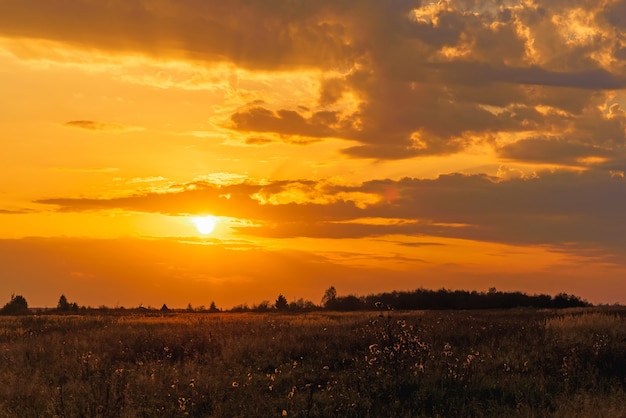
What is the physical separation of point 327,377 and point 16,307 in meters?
58.9

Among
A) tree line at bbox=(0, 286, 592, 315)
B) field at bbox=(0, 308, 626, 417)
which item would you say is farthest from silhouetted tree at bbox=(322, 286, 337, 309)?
field at bbox=(0, 308, 626, 417)

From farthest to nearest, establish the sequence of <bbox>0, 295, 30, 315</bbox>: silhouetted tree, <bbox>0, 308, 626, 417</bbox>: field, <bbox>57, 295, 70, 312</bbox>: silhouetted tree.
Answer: <bbox>57, 295, 70, 312</bbox>: silhouetted tree < <bbox>0, 295, 30, 315</bbox>: silhouetted tree < <bbox>0, 308, 626, 417</bbox>: field

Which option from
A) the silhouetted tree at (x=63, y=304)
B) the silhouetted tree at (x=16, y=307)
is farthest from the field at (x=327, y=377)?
the silhouetted tree at (x=63, y=304)

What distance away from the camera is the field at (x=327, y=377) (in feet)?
35.6

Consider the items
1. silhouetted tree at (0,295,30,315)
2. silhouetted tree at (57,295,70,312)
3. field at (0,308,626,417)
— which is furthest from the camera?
silhouetted tree at (57,295,70,312)

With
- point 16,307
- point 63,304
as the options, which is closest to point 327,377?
point 16,307

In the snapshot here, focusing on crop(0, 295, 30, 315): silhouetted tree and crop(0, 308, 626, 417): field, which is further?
crop(0, 295, 30, 315): silhouetted tree

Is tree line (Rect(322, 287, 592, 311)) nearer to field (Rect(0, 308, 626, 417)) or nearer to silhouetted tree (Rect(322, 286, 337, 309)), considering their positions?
silhouetted tree (Rect(322, 286, 337, 309))

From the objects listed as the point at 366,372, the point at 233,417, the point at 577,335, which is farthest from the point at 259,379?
the point at 577,335

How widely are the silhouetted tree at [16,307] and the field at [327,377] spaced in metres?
47.1

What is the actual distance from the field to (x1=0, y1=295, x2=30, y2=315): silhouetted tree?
47.1m

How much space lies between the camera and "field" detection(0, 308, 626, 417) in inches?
427

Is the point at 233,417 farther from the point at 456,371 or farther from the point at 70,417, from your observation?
the point at 456,371

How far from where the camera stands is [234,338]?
20406mm
